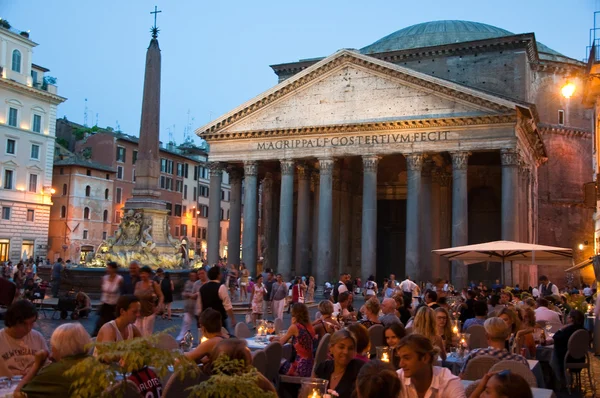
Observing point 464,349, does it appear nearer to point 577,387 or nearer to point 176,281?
point 577,387

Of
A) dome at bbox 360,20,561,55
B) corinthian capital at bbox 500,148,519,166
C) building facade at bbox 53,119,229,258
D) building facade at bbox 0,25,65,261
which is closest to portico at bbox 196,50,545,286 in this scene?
corinthian capital at bbox 500,148,519,166

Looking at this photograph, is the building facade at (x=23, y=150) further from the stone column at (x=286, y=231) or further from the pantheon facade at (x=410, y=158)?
the stone column at (x=286, y=231)

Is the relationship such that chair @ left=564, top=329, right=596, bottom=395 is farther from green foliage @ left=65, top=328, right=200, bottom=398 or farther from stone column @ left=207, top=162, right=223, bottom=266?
stone column @ left=207, top=162, right=223, bottom=266

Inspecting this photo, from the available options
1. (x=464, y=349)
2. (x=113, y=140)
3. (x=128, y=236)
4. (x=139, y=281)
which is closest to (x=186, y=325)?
(x=139, y=281)

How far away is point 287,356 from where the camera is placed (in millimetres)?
7238

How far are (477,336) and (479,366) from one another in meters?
2.87

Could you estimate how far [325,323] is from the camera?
771 centimetres

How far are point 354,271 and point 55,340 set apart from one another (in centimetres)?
3310

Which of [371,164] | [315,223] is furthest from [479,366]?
→ [315,223]

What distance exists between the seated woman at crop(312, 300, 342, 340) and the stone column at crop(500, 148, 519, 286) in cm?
2043

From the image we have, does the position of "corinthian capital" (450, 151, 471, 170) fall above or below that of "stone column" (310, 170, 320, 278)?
above

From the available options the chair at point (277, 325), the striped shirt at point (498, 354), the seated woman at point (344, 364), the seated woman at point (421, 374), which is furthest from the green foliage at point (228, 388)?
the chair at point (277, 325)

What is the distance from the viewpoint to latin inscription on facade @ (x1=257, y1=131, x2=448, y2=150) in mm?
28359

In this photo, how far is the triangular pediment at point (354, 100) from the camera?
91.2 feet
